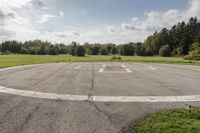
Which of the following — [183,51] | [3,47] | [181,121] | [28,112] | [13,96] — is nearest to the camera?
[181,121]

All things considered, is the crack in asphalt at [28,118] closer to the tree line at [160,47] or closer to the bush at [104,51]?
the tree line at [160,47]

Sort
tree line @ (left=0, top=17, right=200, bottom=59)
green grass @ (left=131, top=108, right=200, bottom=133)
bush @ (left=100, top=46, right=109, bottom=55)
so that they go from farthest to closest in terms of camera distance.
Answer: bush @ (left=100, top=46, right=109, bottom=55) → tree line @ (left=0, top=17, right=200, bottom=59) → green grass @ (left=131, top=108, right=200, bottom=133)

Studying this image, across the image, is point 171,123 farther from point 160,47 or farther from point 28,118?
point 160,47

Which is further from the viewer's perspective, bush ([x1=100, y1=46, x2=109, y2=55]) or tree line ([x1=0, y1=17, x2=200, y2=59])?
bush ([x1=100, y1=46, x2=109, y2=55])

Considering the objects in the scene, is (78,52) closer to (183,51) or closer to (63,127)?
(183,51)

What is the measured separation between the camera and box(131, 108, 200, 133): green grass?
11.3 feet

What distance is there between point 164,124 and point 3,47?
126 metres

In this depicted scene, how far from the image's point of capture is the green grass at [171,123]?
11.3ft

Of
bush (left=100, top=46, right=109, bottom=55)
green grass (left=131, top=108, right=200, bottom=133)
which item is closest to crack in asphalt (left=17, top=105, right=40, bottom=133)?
green grass (left=131, top=108, right=200, bottom=133)

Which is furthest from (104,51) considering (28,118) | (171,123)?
(171,123)

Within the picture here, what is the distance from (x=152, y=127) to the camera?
11.8ft

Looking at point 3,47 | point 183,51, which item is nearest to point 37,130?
point 183,51

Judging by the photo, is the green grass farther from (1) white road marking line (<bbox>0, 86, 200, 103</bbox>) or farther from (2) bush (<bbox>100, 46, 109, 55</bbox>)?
(2) bush (<bbox>100, 46, 109, 55</bbox>)

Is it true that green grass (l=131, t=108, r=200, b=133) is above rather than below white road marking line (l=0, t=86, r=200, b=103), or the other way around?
above
